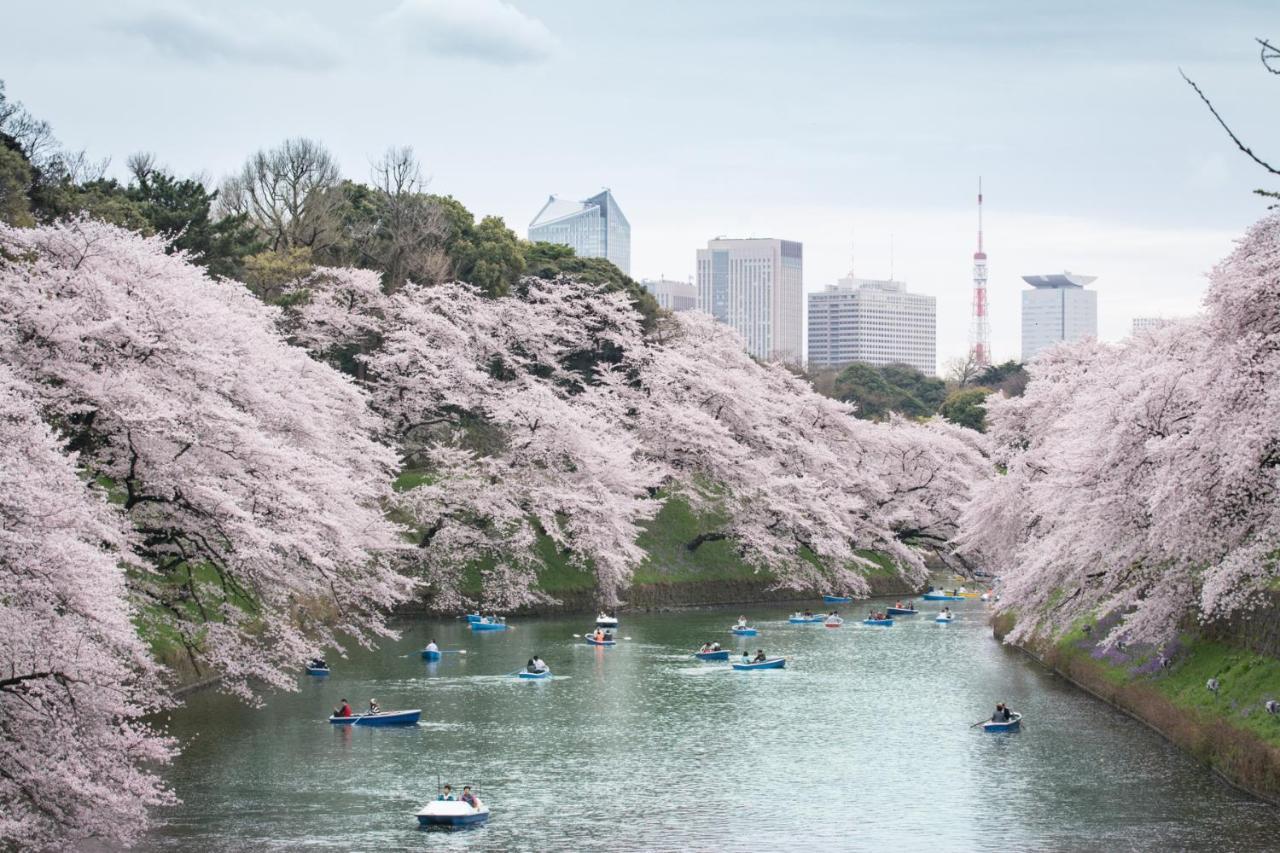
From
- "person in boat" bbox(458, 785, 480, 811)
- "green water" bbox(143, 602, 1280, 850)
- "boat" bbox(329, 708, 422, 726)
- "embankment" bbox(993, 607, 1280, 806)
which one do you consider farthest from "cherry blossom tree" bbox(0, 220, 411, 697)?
"embankment" bbox(993, 607, 1280, 806)

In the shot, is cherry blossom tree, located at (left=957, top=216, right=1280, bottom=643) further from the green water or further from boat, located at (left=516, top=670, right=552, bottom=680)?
boat, located at (left=516, top=670, right=552, bottom=680)

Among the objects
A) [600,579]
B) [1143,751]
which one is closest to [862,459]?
[600,579]

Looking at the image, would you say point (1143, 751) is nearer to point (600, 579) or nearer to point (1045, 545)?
point (1045, 545)

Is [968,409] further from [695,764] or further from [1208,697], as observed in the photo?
[695,764]

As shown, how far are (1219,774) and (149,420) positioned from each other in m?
24.4

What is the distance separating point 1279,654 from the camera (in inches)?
1259

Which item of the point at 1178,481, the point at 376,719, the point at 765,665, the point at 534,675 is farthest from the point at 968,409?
the point at 1178,481

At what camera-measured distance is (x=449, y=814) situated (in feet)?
92.6

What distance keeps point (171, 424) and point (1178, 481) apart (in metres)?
21.2

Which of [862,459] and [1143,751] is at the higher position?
[862,459]

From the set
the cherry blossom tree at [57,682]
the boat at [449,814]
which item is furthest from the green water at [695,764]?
the cherry blossom tree at [57,682]

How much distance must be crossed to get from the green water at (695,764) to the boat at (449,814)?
27 cm

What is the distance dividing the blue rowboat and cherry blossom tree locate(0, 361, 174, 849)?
2865cm

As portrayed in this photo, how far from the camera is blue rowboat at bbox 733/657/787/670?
165 ft
